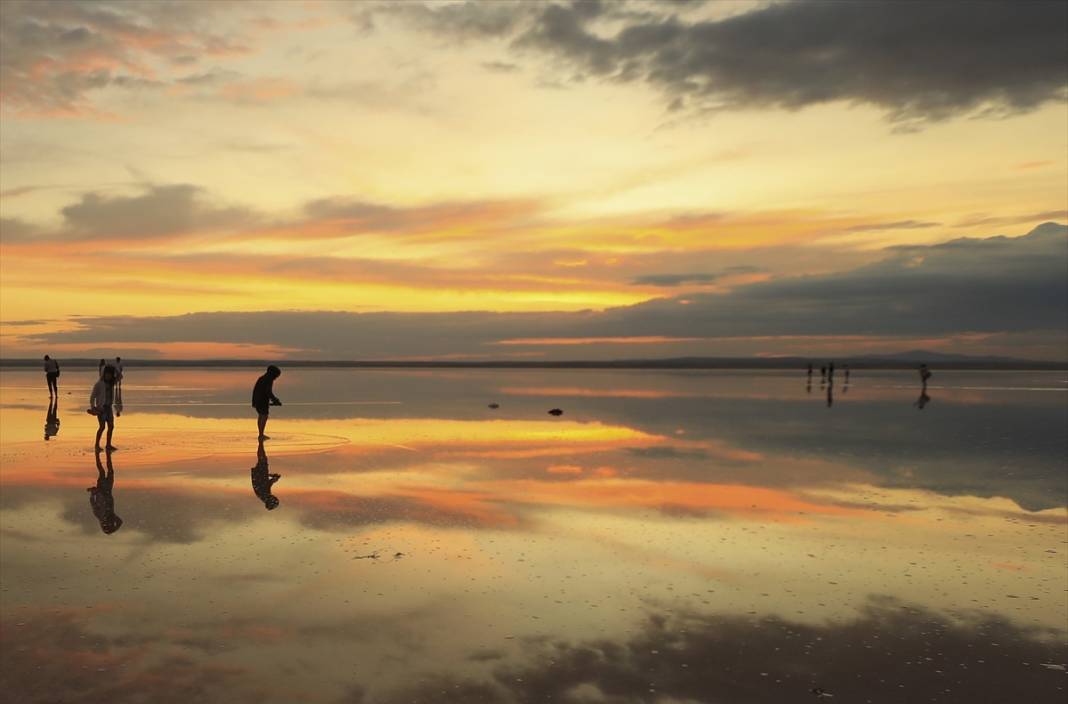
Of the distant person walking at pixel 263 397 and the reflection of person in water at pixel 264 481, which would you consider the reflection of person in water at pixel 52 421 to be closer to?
the distant person walking at pixel 263 397

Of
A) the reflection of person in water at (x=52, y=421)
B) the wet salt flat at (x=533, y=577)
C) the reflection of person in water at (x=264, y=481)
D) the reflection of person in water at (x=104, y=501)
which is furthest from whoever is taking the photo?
the reflection of person in water at (x=52, y=421)

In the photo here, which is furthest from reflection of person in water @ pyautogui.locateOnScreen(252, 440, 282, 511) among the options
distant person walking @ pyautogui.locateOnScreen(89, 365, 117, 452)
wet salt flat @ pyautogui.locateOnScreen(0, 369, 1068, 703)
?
distant person walking @ pyautogui.locateOnScreen(89, 365, 117, 452)

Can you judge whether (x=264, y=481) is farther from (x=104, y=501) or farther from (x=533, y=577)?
(x=533, y=577)

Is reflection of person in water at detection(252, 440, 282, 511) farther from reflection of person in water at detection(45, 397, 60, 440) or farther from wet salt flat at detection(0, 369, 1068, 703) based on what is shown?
reflection of person in water at detection(45, 397, 60, 440)

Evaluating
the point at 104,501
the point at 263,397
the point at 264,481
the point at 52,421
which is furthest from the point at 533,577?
the point at 52,421

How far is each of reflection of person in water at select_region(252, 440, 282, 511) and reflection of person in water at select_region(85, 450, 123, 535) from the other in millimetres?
2414

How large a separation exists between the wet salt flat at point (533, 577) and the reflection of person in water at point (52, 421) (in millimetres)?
4398

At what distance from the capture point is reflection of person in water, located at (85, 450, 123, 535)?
12984mm

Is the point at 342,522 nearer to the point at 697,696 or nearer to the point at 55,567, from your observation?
the point at 55,567

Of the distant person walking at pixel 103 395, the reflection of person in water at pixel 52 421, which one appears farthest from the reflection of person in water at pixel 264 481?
the reflection of person in water at pixel 52 421

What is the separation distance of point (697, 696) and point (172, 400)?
144 feet

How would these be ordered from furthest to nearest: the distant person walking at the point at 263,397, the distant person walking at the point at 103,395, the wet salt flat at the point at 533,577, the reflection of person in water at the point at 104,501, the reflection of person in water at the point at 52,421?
the reflection of person in water at the point at 52,421 → the distant person walking at the point at 263,397 → the distant person walking at the point at 103,395 → the reflection of person in water at the point at 104,501 → the wet salt flat at the point at 533,577

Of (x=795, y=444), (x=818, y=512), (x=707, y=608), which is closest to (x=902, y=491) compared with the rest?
(x=818, y=512)

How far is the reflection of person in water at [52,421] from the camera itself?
26594 mm
